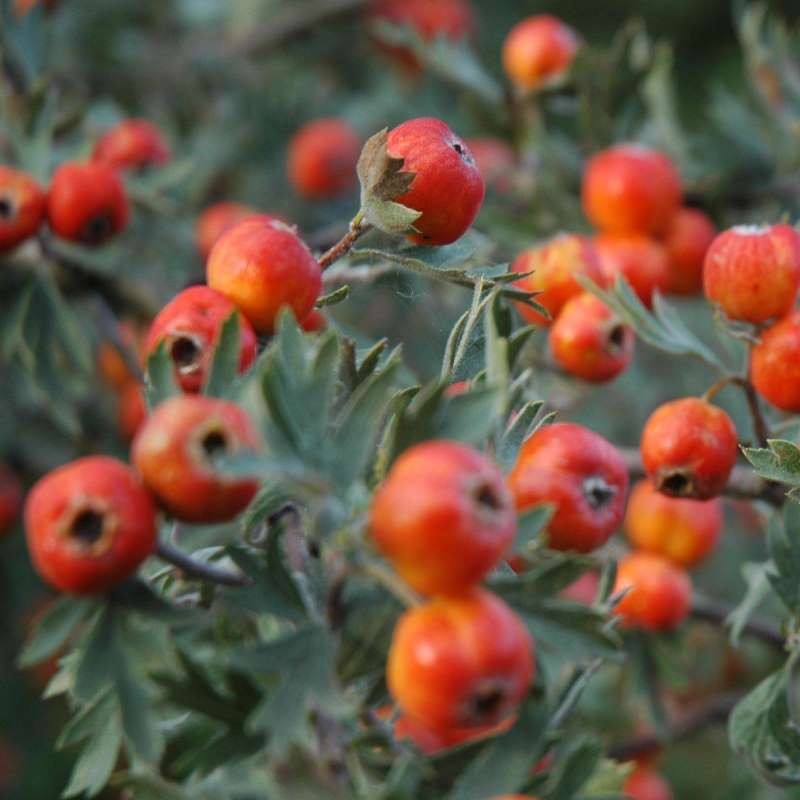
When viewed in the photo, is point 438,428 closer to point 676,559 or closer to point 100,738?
point 100,738

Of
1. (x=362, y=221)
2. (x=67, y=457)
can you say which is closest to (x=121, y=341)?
(x=67, y=457)

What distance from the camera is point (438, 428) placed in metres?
0.93

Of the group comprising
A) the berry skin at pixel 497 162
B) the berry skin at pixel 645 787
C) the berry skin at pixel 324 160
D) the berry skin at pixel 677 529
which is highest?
the berry skin at pixel 497 162

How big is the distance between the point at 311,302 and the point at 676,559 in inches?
36.0

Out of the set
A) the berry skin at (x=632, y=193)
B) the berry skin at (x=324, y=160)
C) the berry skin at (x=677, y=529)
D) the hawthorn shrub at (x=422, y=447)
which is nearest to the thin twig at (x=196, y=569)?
the hawthorn shrub at (x=422, y=447)

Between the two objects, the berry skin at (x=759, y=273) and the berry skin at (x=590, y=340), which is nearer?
the berry skin at (x=759, y=273)

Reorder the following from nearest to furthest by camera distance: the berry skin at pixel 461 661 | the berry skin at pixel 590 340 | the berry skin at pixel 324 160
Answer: the berry skin at pixel 461 661 → the berry skin at pixel 590 340 → the berry skin at pixel 324 160

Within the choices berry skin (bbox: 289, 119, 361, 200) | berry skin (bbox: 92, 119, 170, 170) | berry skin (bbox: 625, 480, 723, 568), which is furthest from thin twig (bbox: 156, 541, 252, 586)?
berry skin (bbox: 289, 119, 361, 200)

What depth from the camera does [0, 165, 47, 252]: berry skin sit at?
1.61 metres

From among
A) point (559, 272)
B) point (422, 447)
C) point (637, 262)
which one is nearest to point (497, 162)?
point (637, 262)

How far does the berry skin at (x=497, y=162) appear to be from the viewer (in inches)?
90.1

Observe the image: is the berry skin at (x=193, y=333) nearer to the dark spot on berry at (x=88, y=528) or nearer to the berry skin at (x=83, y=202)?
the dark spot on berry at (x=88, y=528)

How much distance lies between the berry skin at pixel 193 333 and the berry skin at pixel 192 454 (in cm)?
17

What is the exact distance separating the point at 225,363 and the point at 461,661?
330mm
